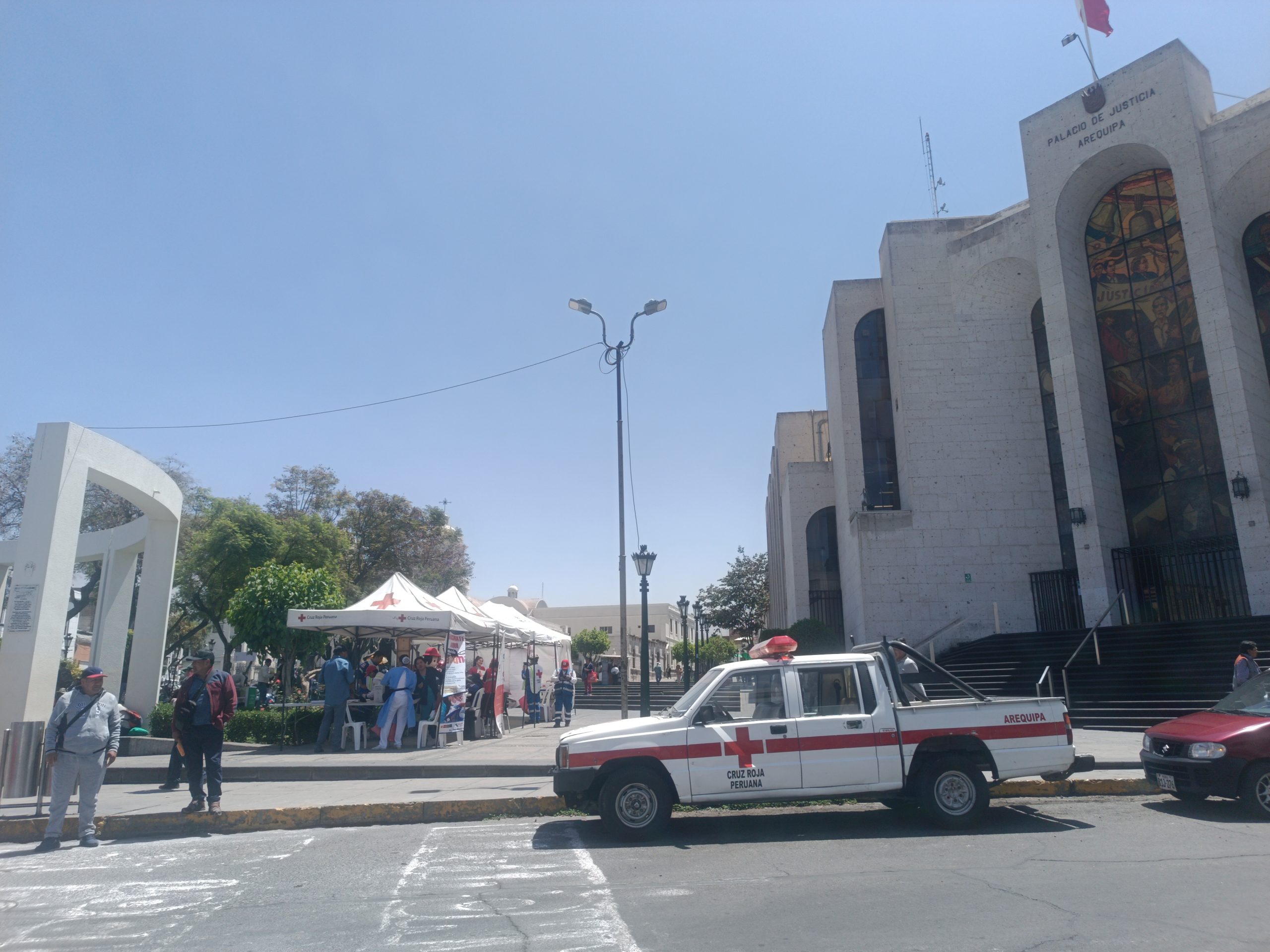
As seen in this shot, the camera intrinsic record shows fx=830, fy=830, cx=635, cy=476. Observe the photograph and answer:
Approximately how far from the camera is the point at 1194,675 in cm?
1697

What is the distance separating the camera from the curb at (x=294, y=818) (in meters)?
8.72

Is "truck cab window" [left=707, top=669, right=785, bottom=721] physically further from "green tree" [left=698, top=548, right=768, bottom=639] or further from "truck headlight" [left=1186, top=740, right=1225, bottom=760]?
"green tree" [left=698, top=548, right=768, bottom=639]

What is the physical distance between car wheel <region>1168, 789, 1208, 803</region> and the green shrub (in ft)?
54.9

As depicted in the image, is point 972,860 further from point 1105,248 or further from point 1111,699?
point 1105,248

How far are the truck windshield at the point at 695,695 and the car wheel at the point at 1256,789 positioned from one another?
5.18 meters

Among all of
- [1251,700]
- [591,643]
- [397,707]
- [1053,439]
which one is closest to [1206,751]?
[1251,700]

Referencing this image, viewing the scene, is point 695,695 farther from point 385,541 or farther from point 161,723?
point 385,541

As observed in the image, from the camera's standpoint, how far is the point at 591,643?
2685 inches

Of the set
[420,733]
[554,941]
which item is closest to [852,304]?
[420,733]

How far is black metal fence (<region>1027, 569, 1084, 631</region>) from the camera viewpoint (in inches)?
1022

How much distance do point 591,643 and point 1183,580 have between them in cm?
5018

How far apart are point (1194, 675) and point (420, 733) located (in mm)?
15599

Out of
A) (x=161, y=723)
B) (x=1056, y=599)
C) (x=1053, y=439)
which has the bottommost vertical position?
(x=161, y=723)

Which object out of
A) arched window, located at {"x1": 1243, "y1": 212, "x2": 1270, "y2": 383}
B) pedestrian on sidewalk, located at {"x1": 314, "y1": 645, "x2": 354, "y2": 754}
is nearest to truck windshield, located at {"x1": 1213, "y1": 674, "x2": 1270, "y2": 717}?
pedestrian on sidewalk, located at {"x1": 314, "y1": 645, "x2": 354, "y2": 754}
